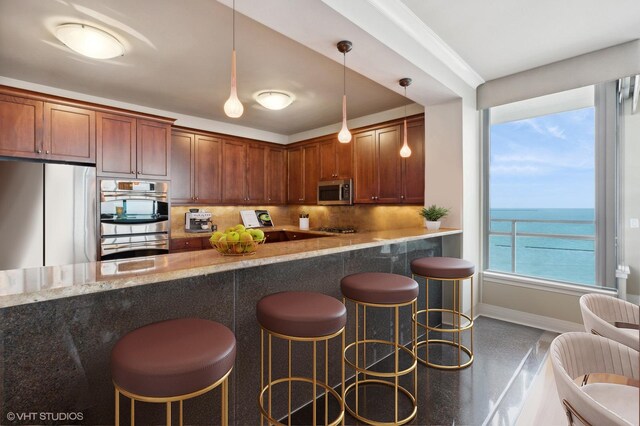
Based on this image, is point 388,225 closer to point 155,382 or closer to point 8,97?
point 155,382

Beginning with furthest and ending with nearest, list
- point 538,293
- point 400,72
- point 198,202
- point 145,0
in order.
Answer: point 198,202, point 538,293, point 400,72, point 145,0

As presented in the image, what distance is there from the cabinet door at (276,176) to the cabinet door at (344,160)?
1.20m

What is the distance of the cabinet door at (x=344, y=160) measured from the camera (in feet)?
14.7

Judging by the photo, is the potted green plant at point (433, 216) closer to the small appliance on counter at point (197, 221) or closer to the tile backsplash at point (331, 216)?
the tile backsplash at point (331, 216)

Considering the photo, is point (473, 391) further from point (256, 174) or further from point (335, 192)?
point (256, 174)

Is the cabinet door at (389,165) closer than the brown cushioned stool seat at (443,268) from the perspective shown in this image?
No

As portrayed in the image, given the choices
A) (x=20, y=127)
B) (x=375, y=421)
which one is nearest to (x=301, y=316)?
(x=375, y=421)

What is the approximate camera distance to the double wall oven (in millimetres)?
3246

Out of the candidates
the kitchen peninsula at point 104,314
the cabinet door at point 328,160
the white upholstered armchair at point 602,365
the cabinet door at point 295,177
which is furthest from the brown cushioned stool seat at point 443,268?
the cabinet door at point 295,177

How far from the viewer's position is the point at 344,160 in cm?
455

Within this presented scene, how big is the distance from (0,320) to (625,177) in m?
4.33

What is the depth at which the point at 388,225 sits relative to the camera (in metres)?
4.40

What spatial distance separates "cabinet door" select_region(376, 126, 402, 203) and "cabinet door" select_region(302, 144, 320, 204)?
120 centimetres

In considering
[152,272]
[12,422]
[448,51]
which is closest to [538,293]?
[448,51]
